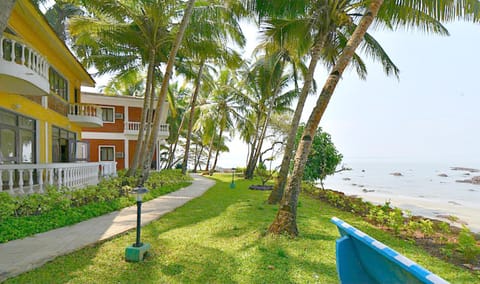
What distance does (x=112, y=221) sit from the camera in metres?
6.79

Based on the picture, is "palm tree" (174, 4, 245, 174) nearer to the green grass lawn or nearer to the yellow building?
the yellow building

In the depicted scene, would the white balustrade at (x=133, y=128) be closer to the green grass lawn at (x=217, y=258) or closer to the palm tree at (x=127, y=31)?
the palm tree at (x=127, y=31)

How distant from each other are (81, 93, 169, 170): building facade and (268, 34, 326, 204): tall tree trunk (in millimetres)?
12541

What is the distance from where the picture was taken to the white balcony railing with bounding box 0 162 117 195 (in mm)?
6961

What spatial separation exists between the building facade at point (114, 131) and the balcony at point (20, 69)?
11985 mm

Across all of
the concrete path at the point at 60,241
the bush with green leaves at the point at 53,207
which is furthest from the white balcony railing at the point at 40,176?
the concrete path at the point at 60,241

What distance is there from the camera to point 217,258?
433 centimetres

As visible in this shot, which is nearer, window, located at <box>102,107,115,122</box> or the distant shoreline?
the distant shoreline

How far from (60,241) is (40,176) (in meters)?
3.19

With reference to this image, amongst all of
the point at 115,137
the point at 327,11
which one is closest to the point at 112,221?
the point at 327,11

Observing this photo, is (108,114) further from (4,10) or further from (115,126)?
(4,10)

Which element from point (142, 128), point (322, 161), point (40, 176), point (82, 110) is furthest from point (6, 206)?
point (322, 161)

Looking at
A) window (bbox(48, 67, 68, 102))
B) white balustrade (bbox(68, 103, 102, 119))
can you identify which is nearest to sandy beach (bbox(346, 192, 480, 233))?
white balustrade (bbox(68, 103, 102, 119))

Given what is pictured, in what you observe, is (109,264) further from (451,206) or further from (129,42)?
(451,206)
